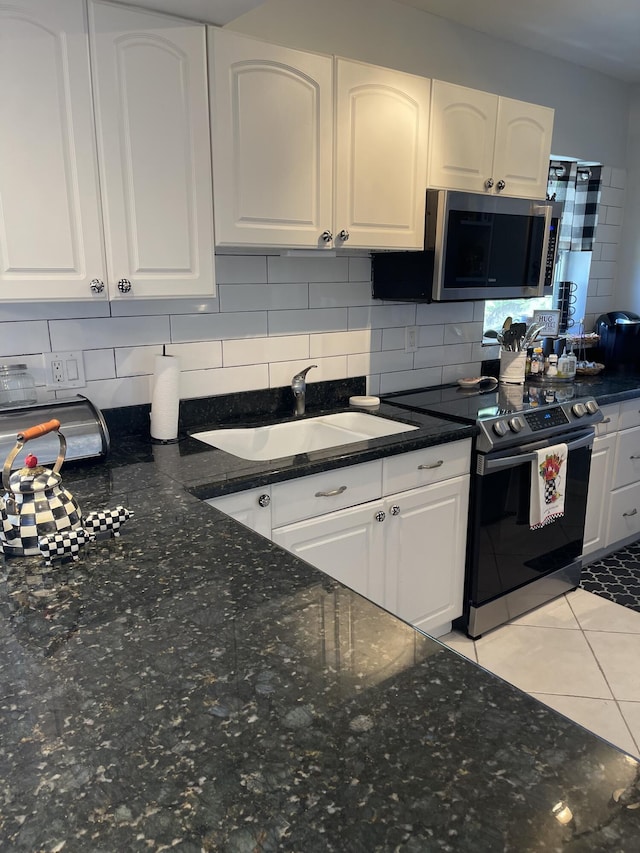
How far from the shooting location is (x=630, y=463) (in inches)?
134

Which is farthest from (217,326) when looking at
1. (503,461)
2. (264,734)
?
(264,734)

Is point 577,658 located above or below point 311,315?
below

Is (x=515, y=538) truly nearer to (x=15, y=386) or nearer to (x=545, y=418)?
(x=545, y=418)

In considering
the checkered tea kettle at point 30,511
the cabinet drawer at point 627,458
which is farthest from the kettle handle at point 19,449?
the cabinet drawer at point 627,458

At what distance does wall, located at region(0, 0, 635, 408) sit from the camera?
85.9 inches

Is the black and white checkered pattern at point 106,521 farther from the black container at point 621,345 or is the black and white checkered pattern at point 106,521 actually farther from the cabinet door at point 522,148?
the black container at point 621,345

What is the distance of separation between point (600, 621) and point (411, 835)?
2.56 m

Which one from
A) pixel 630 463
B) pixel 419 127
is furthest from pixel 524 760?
pixel 630 463

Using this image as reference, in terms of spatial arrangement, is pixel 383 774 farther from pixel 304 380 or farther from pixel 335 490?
pixel 304 380

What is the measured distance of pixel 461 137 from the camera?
8.39 ft

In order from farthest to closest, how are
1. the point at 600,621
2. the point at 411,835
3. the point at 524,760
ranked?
the point at 600,621 → the point at 524,760 → the point at 411,835

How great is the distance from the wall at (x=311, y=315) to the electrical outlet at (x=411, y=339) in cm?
3

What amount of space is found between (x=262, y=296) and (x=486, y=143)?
3.74 ft

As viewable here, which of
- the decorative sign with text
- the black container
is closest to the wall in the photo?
the decorative sign with text
